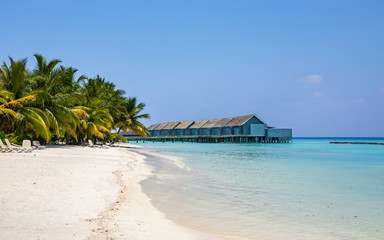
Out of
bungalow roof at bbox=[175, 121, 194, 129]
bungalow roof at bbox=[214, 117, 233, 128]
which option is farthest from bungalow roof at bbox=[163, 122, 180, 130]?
bungalow roof at bbox=[214, 117, 233, 128]

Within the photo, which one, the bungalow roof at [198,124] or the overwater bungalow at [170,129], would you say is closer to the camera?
the bungalow roof at [198,124]

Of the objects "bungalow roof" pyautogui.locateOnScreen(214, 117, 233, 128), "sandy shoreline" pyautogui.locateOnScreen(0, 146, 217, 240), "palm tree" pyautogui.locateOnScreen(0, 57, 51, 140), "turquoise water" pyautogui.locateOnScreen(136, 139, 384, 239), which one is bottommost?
"turquoise water" pyautogui.locateOnScreen(136, 139, 384, 239)

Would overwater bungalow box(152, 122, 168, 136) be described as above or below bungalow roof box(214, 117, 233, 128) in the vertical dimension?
below

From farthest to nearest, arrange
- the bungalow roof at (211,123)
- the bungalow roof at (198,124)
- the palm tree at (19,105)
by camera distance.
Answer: the bungalow roof at (198,124) < the bungalow roof at (211,123) < the palm tree at (19,105)

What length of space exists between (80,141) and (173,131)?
47465 mm

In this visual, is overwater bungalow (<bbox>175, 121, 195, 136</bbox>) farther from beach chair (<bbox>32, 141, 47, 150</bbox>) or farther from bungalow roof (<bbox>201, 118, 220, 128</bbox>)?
beach chair (<bbox>32, 141, 47, 150</bbox>)

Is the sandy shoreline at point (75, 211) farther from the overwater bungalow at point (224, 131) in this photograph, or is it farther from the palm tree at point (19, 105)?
the overwater bungalow at point (224, 131)

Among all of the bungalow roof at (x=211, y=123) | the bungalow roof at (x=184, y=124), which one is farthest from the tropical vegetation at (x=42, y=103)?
the bungalow roof at (x=184, y=124)

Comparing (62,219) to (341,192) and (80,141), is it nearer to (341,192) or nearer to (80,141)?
(341,192)

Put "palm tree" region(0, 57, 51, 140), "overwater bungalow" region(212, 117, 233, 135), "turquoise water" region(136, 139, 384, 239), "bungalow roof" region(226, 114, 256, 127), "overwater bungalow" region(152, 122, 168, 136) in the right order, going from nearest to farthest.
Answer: "turquoise water" region(136, 139, 384, 239) → "palm tree" region(0, 57, 51, 140) → "bungalow roof" region(226, 114, 256, 127) → "overwater bungalow" region(212, 117, 233, 135) → "overwater bungalow" region(152, 122, 168, 136)

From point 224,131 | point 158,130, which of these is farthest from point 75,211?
point 158,130

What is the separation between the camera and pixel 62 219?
4270mm

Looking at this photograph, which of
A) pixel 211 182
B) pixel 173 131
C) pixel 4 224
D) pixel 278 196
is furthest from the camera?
pixel 173 131

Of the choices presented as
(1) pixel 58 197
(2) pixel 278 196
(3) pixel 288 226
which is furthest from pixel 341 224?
(1) pixel 58 197
